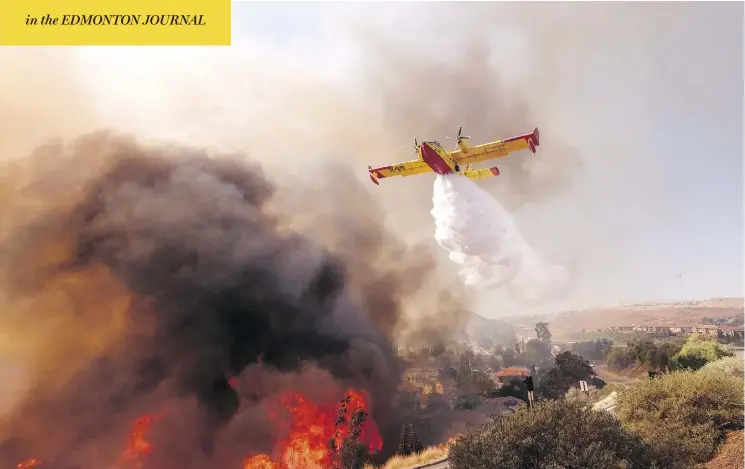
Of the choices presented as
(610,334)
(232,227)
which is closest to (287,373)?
(232,227)

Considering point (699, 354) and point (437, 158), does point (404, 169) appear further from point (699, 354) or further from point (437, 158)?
point (699, 354)

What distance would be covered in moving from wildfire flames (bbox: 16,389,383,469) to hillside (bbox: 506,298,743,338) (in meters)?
12.2

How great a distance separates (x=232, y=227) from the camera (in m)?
19.3

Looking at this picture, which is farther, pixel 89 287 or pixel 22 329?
pixel 89 287

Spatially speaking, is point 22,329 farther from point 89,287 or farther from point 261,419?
point 261,419

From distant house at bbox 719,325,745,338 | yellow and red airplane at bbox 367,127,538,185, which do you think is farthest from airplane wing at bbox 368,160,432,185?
distant house at bbox 719,325,745,338

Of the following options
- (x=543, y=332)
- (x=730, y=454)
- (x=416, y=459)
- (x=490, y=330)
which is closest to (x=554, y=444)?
(x=730, y=454)

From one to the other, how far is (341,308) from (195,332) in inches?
275

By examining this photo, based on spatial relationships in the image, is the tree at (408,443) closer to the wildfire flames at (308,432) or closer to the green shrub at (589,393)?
the wildfire flames at (308,432)

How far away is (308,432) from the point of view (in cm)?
1741

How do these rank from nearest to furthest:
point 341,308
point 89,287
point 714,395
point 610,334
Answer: point 714,395 → point 89,287 → point 341,308 → point 610,334

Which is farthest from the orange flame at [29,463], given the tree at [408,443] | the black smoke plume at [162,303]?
the tree at [408,443]

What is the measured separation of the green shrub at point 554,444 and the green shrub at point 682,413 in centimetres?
127

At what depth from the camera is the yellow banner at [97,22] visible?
15.4 metres
